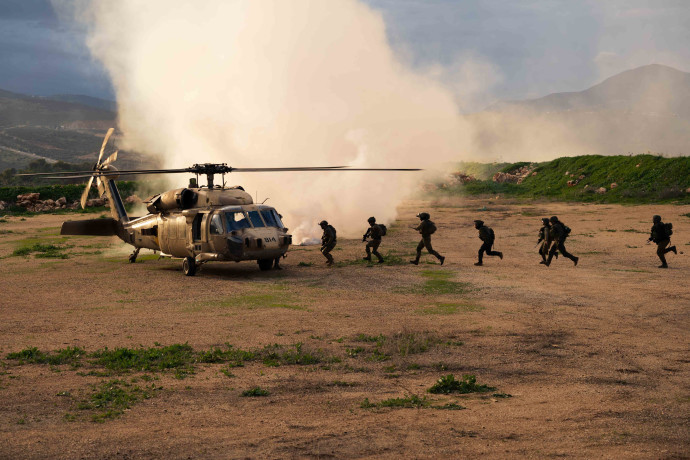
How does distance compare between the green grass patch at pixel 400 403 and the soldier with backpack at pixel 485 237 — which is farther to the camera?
the soldier with backpack at pixel 485 237

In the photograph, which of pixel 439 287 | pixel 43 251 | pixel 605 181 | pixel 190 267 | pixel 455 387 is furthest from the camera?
pixel 605 181

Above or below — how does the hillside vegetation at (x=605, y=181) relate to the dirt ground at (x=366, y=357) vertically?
above

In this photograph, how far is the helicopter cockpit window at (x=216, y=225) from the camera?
20.3 meters

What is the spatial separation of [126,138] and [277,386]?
36.9m

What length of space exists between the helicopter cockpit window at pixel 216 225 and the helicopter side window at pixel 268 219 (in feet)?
4.37

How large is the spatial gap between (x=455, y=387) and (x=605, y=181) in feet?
148

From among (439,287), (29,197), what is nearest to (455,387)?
(439,287)

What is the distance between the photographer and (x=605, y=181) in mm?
50875

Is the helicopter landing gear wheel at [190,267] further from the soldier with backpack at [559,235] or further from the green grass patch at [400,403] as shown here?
the green grass patch at [400,403]

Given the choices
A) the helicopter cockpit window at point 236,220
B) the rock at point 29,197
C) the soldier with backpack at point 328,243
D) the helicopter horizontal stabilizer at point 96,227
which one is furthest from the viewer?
the rock at point 29,197

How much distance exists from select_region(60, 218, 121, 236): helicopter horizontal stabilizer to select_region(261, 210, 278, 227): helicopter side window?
6972 millimetres

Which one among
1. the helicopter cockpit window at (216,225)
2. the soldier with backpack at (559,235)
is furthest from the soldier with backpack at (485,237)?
the helicopter cockpit window at (216,225)

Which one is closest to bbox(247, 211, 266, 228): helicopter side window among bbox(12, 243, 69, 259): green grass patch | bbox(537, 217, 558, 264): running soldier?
bbox(537, 217, 558, 264): running soldier

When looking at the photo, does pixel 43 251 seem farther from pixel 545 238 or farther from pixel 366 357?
pixel 366 357
